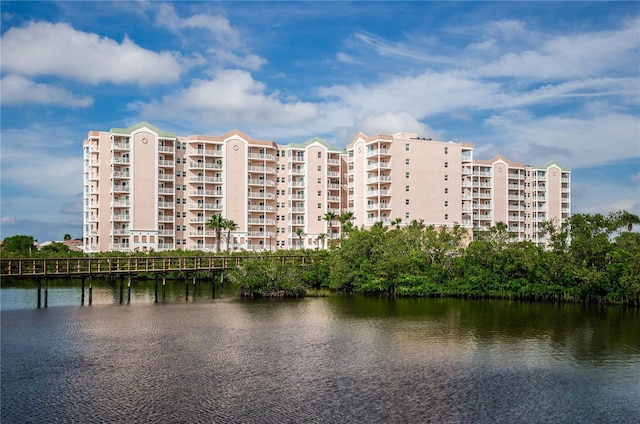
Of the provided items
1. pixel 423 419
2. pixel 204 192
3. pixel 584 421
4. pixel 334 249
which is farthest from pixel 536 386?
pixel 204 192

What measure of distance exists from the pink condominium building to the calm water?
1733 inches

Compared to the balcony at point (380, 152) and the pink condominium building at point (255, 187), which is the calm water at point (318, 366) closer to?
the pink condominium building at point (255, 187)

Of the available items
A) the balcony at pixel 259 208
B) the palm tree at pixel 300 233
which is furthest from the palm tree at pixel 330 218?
the balcony at pixel 259 208

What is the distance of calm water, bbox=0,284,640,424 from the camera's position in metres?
21.9

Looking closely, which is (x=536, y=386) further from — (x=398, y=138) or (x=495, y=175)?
(x=495, y=175)

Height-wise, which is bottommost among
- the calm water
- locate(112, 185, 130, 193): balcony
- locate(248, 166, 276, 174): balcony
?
the calm water

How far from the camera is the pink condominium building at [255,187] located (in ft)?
295

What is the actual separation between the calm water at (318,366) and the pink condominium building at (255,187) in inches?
1733

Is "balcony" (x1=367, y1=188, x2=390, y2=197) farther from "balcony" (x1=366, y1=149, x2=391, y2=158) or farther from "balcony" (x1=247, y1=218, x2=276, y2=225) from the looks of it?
"balcony" (x1=247, y1=218, x2=276, y2=225)

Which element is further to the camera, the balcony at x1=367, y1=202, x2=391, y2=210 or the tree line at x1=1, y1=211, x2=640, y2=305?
the balcony at x1=367, y1=202, x2=391, y2=210

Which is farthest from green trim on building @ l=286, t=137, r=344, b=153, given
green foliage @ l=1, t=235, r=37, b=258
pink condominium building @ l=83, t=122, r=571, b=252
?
green foliage @ l=1, t=235, r=37, b=258

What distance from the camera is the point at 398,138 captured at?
98312mm

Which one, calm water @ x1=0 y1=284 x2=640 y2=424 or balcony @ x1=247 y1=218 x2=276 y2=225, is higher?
balcony @ x1=247 y1=218 x2=276 y2=225

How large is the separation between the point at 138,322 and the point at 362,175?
2506 inches
